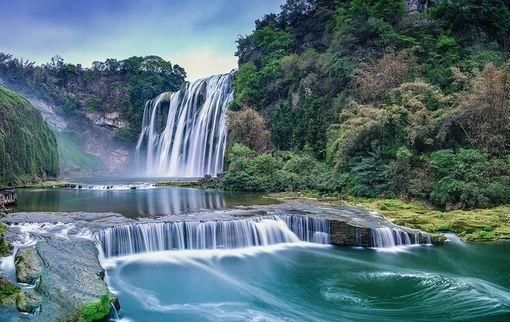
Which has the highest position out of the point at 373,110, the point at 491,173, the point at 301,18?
the point at 301,18

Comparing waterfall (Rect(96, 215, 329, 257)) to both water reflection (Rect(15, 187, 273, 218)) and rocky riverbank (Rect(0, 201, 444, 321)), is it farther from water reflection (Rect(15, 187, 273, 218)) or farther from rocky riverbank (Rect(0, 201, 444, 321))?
water reflection (Rect(15, 187, 273, 218))

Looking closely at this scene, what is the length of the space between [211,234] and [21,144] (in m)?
25.9

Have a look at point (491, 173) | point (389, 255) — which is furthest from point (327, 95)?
point (389, 255)

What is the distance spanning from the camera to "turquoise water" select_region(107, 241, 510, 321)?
9867 mm

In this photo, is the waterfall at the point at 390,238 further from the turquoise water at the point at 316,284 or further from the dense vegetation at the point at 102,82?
the dense vegetation at the point at 102,82

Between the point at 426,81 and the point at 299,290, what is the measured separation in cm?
1853

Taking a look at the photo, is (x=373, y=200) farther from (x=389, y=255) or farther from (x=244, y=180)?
(x=244, y=180)

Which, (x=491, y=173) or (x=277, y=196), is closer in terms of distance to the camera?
(x=491, y=173)

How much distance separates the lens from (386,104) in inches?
966

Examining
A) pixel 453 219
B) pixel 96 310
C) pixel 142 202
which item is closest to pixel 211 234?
pixel 96 310

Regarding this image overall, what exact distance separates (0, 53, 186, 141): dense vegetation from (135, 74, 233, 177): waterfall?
925 centimetres

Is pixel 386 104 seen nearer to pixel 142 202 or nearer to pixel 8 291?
pixel 142 202

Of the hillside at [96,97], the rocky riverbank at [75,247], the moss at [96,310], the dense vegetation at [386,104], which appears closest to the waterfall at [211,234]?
the rocky riverbank at [75,247]

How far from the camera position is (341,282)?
468 inches
